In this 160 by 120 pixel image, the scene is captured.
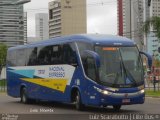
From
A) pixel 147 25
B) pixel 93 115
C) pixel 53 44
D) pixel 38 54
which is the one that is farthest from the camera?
pixel 147 25

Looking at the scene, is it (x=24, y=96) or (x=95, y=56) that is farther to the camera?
(x=24, y=96)

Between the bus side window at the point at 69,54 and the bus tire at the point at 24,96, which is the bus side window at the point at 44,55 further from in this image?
the bus tire at the point at 24,96

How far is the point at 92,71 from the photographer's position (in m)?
21.2

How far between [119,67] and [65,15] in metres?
51.2

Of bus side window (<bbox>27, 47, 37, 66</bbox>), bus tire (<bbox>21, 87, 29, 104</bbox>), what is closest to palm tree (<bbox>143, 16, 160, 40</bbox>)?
bus tire (<bbox>21, 87, 29, 104</bbox>)

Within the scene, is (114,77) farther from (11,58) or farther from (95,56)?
(11,58)

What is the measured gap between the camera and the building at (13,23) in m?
70.3

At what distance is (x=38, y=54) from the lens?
2695 centimetres

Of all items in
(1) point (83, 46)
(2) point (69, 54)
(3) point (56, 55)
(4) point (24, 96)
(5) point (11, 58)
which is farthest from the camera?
(5) point (11, 58)

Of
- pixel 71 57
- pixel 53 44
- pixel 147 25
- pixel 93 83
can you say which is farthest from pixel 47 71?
pixel 147 25

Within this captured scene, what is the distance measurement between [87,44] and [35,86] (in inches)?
259

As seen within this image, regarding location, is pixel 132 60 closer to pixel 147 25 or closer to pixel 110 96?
pixel 110 96

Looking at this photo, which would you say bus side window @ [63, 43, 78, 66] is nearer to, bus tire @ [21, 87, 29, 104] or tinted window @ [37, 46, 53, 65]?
tinted window @ [37, 46, 53, 65]

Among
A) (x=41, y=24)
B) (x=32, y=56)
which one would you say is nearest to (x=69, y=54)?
(x=32, y=56)
